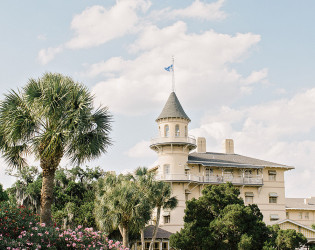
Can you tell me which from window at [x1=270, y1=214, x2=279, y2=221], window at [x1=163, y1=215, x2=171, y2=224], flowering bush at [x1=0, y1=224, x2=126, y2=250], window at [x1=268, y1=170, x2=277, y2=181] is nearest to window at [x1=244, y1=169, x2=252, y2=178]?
window at [x1=268, y1=170, x2=277, y2=181]

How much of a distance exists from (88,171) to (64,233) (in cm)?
4029

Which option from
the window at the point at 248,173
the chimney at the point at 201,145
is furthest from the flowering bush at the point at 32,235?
the chimney at the point at 201,145

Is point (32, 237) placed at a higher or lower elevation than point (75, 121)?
lower

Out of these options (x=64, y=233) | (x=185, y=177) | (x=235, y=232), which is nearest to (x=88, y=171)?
(x=185, y=177)

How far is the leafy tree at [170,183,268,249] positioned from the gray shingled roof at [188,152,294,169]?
14.8m

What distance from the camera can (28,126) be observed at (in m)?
20.3

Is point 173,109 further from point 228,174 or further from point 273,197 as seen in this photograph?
point 273,197

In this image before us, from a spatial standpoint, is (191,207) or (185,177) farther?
Answer: (185,177)

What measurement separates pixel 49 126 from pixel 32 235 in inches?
288

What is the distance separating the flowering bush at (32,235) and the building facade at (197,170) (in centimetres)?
3377

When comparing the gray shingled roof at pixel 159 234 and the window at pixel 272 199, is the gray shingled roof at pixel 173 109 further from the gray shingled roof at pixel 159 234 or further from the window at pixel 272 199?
the window at pixel 272 199

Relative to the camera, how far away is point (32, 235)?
46.9 ft

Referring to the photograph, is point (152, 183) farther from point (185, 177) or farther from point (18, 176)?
point (18, 176)

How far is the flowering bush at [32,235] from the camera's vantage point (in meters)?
13.9
